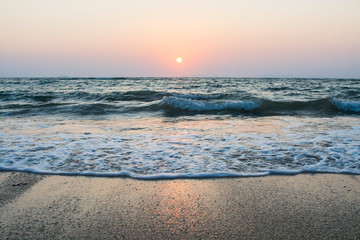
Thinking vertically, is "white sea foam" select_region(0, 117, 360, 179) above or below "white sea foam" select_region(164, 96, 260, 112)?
below

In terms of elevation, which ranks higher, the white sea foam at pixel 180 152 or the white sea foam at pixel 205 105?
the white sea foam at pixel 205 105

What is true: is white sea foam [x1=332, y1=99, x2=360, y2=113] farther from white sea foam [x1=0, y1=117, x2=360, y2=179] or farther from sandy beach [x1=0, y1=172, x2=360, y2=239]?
sandy beach [x1=0, y1=172, x2=360, y2=239]

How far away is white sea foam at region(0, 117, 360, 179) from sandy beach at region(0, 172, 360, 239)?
0.88 ft

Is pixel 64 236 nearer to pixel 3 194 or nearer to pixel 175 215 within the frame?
pixel 175 215

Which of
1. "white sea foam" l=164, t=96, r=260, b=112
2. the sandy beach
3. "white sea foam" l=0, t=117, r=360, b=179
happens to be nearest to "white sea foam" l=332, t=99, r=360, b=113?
"white sea foam" l=164, t=96, r=260, b=112

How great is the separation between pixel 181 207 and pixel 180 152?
5.39ft

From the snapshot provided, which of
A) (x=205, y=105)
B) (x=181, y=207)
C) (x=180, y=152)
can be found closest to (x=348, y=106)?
(x=205, y=105)

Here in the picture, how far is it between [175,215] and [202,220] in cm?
22

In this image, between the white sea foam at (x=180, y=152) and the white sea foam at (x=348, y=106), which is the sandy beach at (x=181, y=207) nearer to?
the white sea foam at (x=180, y=152)

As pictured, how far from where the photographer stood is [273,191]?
2404mm

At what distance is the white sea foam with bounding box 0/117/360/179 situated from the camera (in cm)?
299

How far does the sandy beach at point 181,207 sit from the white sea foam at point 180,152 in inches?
10.6

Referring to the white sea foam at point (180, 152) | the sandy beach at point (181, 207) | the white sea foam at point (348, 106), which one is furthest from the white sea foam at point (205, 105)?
the sandy beach at point (181, 207)

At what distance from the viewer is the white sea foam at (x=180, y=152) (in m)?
2.99
